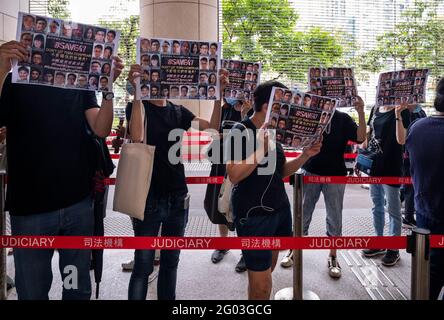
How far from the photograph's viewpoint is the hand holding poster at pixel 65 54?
1.91 meters

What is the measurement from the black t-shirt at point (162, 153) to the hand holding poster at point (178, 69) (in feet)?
0.52

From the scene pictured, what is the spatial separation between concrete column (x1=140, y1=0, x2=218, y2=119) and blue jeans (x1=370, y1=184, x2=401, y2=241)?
5222mm

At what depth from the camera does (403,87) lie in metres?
3.51

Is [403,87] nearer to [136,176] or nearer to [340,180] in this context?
[340,180]

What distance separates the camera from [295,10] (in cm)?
1017

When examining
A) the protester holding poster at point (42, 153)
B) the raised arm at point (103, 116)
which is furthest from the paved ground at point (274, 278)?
the raised arm at point (103, 116)

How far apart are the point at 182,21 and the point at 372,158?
240 inches

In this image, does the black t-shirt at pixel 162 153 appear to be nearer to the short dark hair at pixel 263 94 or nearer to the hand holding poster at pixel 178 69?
the hand holding poster at pixel 178 69

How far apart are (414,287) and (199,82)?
168cm

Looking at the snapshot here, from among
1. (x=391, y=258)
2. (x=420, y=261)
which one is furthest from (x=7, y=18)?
(x=420, y=261)

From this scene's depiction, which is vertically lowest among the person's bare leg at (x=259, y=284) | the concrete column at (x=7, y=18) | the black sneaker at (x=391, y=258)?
the black sneaker at (x=391, y=258)

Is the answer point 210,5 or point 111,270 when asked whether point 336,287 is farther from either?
point 210,5

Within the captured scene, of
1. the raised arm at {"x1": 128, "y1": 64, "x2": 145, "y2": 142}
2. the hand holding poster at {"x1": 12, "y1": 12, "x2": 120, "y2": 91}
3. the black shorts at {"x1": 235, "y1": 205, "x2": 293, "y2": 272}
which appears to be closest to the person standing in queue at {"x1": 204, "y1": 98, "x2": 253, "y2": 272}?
the raised arm at {"x1": 128, "y1": 64, "x2": 145, "y2": 142}

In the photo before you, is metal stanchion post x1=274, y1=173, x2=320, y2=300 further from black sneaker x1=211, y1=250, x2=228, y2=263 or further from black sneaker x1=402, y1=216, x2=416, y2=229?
black sneaker x1=402, y1=216, x2=416, y2=229
